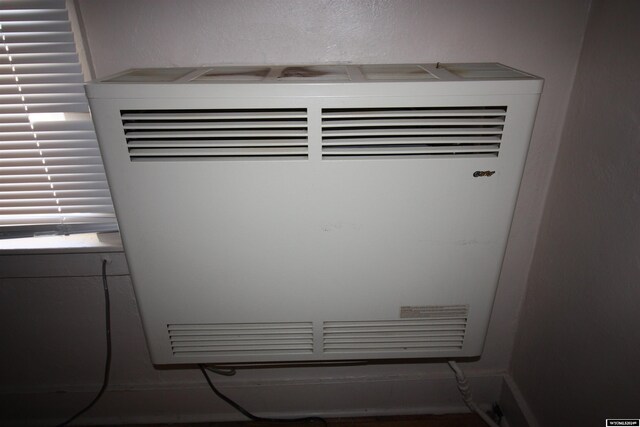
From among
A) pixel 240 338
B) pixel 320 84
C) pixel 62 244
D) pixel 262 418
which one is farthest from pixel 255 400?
pixel 320 84

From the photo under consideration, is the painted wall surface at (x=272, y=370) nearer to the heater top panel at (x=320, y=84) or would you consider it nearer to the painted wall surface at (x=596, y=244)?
the painted wall surface at (x=596, y=244)

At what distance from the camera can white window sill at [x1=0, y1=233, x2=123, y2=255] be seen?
3.16 feet

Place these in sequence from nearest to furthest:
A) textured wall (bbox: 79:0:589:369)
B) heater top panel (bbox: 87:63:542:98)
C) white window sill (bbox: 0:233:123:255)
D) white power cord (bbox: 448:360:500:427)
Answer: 1. heater top panel (bbox: 87:63:542:98)
2. textured wall (bbox: 79:0:589:369)
3. white window sill (bbox: 0:233:123:255)
4. white power cord (bbox: 448:360:500:427)

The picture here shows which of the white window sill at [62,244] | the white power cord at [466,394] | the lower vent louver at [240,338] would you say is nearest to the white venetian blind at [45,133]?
the white window sill at [62,244]

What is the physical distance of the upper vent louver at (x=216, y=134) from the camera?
65 centimetres

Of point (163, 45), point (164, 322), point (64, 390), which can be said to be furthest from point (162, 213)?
point (64, 390)

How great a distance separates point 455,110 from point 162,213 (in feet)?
2.03

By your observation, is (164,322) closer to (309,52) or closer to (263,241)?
(263,241)

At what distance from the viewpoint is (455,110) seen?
0.66 m

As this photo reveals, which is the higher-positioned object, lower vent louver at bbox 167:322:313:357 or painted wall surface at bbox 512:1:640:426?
painted wall surface at bbox 512:1:640:426

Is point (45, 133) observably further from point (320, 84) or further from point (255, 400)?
point (255, 400)

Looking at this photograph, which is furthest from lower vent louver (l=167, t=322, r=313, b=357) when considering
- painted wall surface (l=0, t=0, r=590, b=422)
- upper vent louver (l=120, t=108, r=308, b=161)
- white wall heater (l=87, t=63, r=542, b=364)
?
upper vent louver (l=120, t=108, r=308, b=161)

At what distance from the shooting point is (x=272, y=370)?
118 centimetres

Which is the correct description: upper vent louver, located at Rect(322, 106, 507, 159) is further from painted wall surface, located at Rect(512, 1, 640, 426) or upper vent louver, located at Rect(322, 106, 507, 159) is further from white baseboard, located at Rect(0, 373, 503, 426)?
white baseboard, located at Rect(0, 373, 503, 426)
